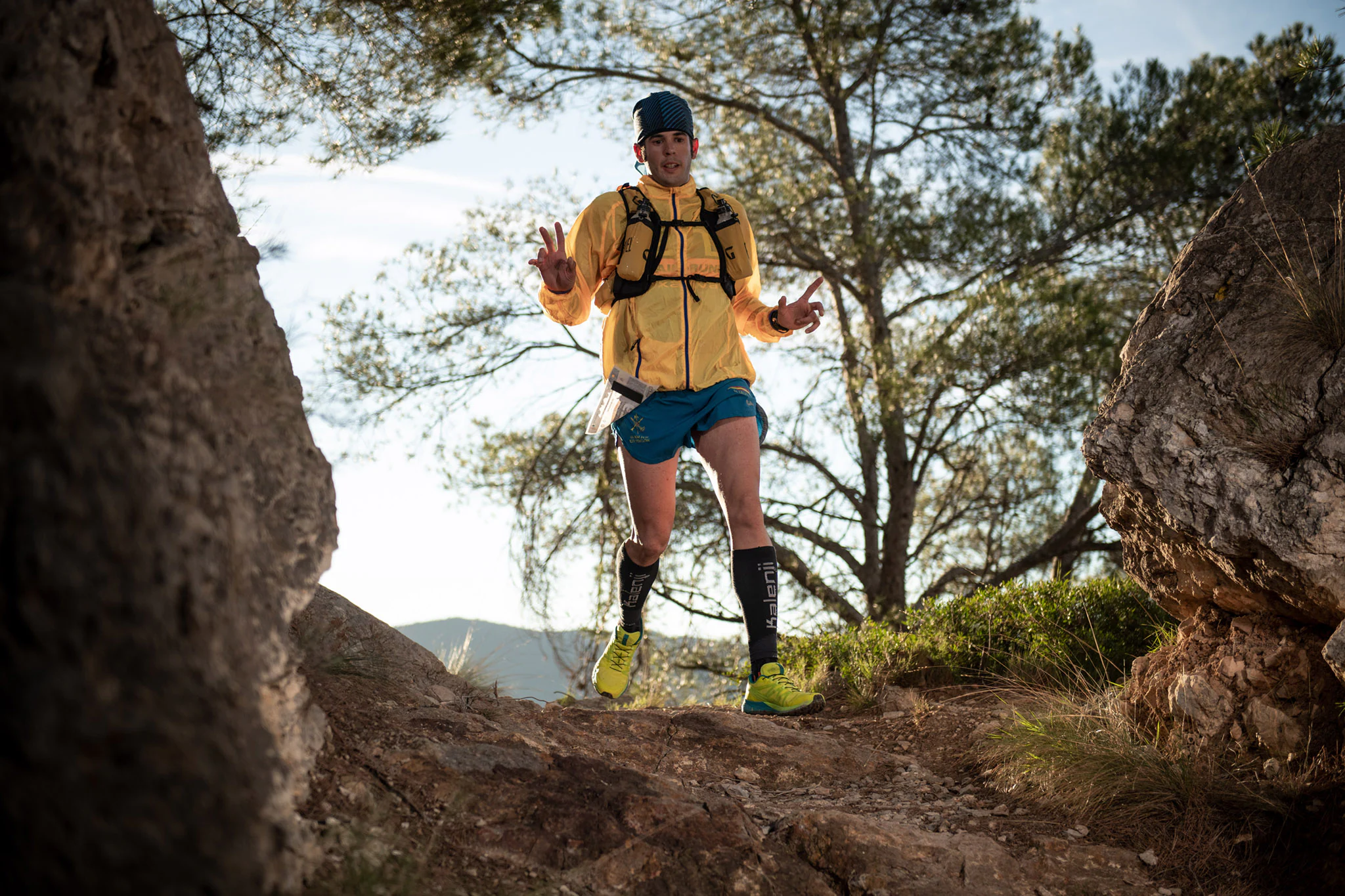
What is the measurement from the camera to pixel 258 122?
4125 mm

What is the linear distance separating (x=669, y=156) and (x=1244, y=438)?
238 centimetres

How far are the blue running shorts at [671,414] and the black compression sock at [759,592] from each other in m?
0.50

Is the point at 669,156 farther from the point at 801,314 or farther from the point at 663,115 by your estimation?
the point at 801,314

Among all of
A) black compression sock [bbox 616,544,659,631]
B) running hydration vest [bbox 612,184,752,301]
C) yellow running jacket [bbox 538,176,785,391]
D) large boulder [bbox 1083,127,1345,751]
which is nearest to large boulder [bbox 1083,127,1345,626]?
large boulder [bbox 1083,127,1345,751]

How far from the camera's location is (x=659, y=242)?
3.76 meters

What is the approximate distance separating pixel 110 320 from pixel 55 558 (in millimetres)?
497

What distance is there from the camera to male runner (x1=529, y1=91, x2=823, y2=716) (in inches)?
144

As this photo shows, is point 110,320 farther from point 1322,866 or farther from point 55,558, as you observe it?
point 1322,866

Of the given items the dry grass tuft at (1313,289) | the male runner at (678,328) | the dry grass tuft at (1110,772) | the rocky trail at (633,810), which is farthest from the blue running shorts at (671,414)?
the dry grass tuft at (1313,289)

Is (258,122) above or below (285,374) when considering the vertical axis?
above

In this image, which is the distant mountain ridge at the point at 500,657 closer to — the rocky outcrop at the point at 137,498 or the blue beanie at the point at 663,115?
the rocky outcrop at the point at 137,498

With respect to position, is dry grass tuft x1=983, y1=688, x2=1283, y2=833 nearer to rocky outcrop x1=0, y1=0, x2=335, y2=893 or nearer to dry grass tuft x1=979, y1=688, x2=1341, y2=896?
dry grass tuft x1=979, y1=688, x2=1341, y2=896

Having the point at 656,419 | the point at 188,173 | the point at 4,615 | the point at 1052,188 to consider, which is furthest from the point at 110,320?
the point at 1052,188

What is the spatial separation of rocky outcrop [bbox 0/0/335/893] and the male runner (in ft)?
5.70
